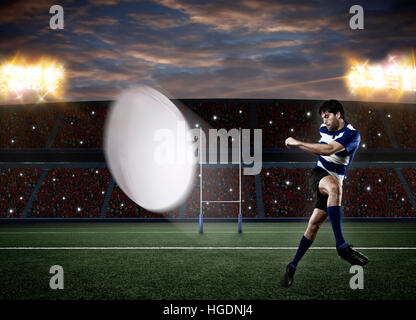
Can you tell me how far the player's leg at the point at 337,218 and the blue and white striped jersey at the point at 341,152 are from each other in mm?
138

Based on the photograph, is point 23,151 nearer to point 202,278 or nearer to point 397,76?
point 202,278

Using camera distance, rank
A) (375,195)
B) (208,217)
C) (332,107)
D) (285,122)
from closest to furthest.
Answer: (332,107) < (208,217) < (375,195) < (285,122)

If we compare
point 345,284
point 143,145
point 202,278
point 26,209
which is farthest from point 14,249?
point 143,145

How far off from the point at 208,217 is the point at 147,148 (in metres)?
5.80

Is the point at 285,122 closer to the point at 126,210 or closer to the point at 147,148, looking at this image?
the point at 147,148

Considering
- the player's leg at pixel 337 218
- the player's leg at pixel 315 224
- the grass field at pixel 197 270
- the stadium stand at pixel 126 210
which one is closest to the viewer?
the grass field at pixel 197 270

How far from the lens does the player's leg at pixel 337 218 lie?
4812 mm

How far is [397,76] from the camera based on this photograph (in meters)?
24.7

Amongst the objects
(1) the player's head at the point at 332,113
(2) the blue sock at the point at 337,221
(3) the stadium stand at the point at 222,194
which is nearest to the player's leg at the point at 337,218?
(2) the blue sock at the point at 337,221

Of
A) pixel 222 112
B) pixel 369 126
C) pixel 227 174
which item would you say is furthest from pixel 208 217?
pixel 369 126

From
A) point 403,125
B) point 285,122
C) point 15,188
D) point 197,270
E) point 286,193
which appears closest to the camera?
point 197,270

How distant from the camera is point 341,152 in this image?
4961 mm

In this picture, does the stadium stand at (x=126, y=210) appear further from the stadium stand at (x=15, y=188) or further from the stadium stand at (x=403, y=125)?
the stadium stand at (x=403, y=125)

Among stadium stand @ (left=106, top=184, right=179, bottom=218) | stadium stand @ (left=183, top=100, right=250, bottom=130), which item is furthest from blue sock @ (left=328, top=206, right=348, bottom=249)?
stadium stand @ (left=183, top=100, right=250, bottom=130)
